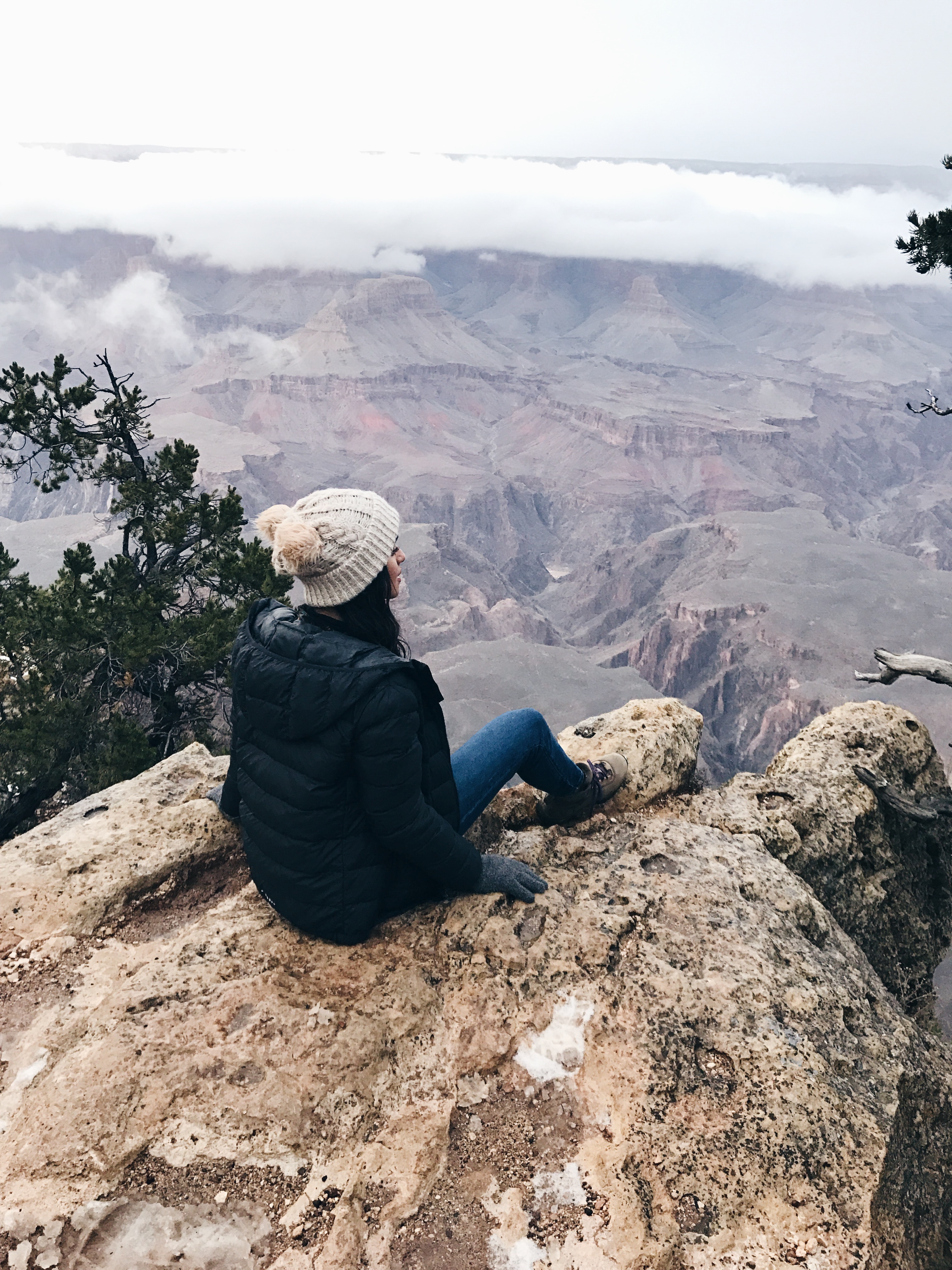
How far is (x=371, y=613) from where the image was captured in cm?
346

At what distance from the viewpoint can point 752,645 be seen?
94500 mm

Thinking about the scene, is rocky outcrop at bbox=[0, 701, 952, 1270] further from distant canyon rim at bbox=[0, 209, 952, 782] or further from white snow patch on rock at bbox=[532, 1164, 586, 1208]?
distant canyon rim at bbox=[0, 209, 952, 782]

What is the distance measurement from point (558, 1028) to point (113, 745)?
10.4 m

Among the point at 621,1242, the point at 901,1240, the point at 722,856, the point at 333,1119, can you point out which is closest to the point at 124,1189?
the point at 333,1119

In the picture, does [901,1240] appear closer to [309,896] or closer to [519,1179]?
[519,1179]

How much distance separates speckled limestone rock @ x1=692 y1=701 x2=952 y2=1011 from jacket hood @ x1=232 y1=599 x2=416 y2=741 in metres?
3.61

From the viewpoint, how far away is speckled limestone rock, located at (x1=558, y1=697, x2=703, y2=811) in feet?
19.6

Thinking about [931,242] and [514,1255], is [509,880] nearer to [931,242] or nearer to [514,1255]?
[514,1255]

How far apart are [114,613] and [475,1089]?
11226mm

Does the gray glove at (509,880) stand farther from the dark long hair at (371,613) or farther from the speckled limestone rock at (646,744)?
the speckled limestone rock at (646,744)

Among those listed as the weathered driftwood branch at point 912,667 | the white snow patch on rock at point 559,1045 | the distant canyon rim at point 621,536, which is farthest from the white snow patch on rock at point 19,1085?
the distant canyon rim at point 621,536

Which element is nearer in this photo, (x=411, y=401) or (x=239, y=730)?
(x=239, y=730)

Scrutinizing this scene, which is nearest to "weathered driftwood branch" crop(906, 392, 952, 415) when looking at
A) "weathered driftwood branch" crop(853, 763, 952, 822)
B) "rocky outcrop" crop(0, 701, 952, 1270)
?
"weathered driftwood branch" crop(853, 763, 952, 822)

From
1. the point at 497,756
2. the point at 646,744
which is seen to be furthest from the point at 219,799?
the point at 646,744
